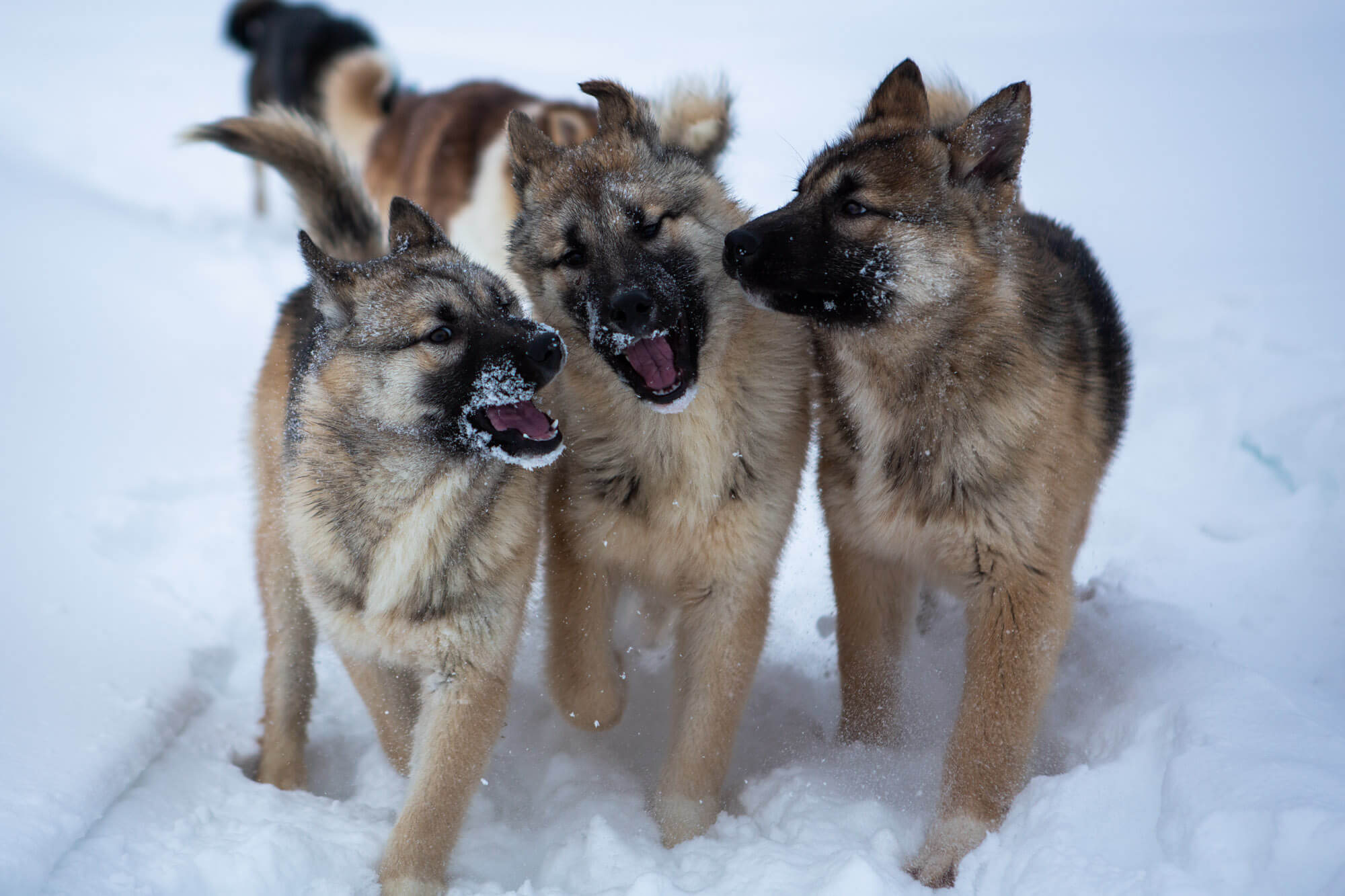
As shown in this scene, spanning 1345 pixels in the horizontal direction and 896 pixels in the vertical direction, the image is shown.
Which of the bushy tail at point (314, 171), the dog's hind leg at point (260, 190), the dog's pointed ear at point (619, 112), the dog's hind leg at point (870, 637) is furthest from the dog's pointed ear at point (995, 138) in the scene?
the dog's hind leg at point (260, 190)

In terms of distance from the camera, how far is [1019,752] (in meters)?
2.83

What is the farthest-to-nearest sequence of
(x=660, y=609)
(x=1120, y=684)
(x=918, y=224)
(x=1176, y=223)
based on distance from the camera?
(x=1176, y=223) < (x=660, y=609) < (x=1120, y=684) < (x=918, y=224)

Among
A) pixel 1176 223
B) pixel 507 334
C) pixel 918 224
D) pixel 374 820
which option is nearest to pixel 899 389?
pixel 918 224

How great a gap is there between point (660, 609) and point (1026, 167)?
608cm

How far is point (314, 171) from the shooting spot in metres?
3.73

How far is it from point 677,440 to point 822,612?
1.72m

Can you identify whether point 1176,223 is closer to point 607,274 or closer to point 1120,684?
point 1120,684

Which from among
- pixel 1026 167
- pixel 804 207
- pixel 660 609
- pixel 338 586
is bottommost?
pixel 660 609

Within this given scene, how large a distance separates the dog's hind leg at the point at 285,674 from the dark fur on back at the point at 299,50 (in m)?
7.05

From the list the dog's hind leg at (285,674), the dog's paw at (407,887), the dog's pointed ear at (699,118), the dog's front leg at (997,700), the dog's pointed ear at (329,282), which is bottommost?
the dog's hind leg at (285,674)

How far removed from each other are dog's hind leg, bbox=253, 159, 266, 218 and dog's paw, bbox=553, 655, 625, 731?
7986 millimetres

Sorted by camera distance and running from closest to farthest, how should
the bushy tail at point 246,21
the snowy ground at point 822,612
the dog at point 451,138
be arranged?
the snowy ground at point 822,612
the dog at point 451,138
the bushy tail at point 246,21

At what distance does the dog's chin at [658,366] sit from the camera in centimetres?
289

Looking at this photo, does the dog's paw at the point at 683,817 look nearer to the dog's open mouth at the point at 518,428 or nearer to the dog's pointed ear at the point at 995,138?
the dog's open mouth at the point at 518,428
